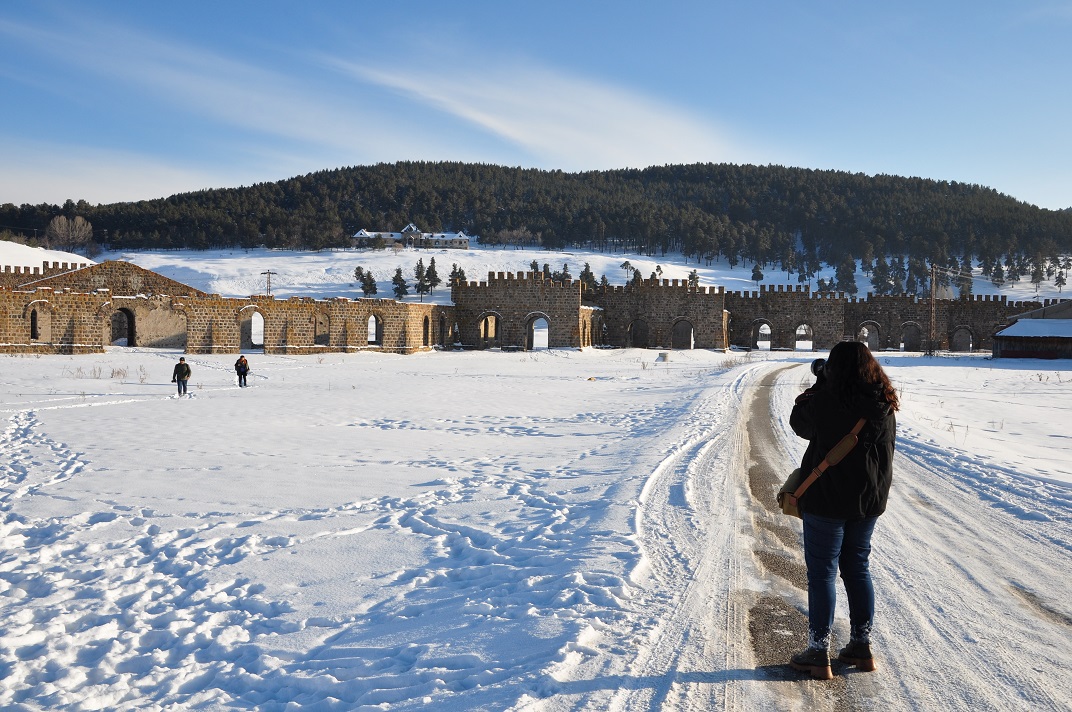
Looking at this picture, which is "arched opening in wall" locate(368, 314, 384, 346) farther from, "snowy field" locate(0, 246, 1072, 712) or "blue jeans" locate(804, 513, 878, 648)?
"blue jeans" locate(804, 513, 878, 648)

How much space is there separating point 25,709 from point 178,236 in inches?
4833

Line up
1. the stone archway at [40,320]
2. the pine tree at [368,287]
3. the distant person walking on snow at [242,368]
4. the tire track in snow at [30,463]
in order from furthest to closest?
1. the pine tree at [368,287]
2. the stone archway at [40,320]
3. the distant person walking on snow at [242,368]
4. the tire track in snow at [30,463]

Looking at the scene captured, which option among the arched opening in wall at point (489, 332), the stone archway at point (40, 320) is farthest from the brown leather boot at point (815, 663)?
the arched opening in wall at point (489, 332)

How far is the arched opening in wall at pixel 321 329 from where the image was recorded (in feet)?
117

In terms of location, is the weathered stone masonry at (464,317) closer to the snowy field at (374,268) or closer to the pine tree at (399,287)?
the snowy field at (374,268)

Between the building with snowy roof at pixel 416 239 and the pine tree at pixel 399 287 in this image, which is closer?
the pine tree at pixel 399 287

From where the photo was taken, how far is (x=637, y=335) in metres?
46.8

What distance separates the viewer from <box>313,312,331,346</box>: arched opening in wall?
3566cm

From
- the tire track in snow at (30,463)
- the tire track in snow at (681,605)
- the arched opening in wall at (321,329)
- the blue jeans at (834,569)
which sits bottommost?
the tire track in snow at (681,605)

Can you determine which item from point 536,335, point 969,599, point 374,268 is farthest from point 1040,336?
point 374,268

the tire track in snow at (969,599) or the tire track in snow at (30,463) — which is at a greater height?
the tire track in snow at (30,463)

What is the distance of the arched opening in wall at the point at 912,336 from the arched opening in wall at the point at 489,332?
Answer: 96.7 ft

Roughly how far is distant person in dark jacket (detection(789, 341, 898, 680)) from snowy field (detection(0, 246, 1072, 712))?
0.26 m

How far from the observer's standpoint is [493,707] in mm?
3195
